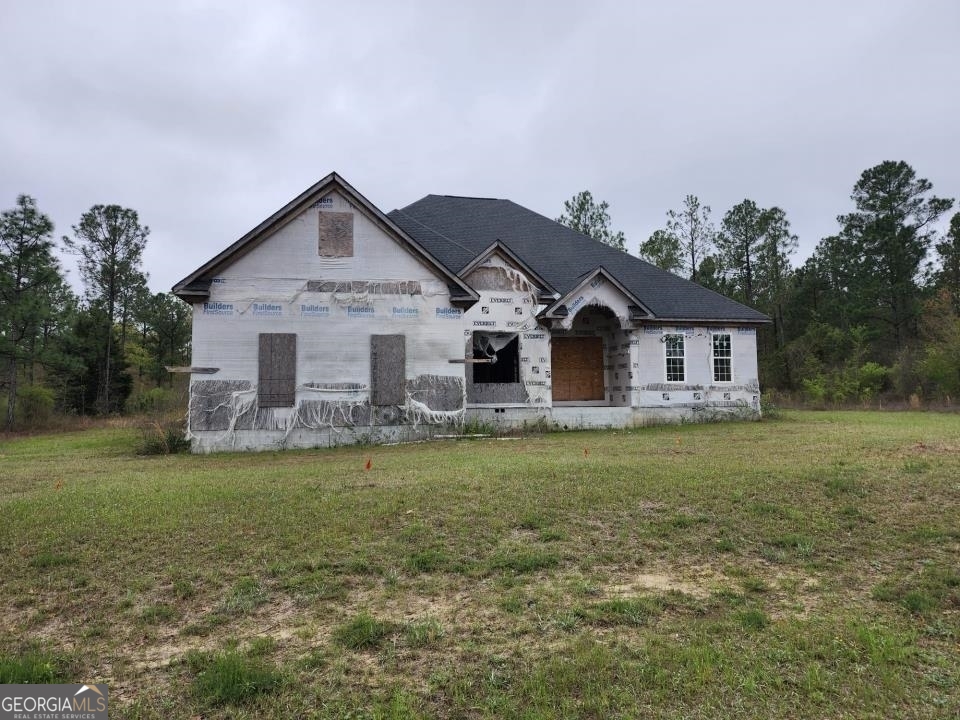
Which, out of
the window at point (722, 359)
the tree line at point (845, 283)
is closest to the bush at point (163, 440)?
the window at point (722, 359)

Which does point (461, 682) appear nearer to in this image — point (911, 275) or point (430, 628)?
point (430, 628)

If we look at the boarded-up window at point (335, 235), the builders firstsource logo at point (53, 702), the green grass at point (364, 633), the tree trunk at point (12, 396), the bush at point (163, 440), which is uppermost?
the boarded-up window at point (335, 235)

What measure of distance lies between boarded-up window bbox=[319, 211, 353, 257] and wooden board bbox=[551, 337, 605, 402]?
868cm

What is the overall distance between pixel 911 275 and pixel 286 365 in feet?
137

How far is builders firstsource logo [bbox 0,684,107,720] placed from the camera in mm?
3357

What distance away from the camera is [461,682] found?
356 cm

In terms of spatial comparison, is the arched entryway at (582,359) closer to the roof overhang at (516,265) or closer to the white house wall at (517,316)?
the white house wall at (517,316)

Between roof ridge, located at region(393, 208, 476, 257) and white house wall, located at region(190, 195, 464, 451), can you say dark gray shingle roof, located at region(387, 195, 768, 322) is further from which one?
white house wall, located at region(190, 195, 464, 451)

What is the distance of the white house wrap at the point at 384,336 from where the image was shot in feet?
50.1

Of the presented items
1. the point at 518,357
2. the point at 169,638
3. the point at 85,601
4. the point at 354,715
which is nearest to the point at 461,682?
the point at 354,715

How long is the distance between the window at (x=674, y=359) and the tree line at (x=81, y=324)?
27.5m

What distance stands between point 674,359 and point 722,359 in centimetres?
205

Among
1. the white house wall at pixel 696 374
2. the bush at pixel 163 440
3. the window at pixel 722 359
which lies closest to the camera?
the bush at pixel 163 440

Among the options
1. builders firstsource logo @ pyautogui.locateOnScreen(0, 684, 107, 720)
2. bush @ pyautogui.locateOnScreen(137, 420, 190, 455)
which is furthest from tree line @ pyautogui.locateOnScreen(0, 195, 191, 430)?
builders firstsource logo @ pyautogui.locateOnScreen(0, 684, 107, 720)
